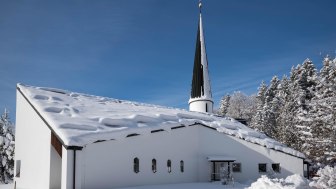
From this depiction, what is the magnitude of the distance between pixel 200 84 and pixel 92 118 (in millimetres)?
17807

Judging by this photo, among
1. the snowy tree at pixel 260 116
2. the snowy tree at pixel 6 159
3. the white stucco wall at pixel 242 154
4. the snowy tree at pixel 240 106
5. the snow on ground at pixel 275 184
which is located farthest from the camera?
the snowy tree at pixel 240 106

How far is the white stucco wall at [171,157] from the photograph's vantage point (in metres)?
14.9

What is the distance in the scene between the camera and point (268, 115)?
1874 inches

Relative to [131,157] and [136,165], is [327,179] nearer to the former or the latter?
[131,157]

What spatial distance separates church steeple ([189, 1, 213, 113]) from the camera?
105ft

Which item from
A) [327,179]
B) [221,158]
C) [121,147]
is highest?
[121,147]

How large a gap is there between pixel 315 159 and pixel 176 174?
15031 millimetres

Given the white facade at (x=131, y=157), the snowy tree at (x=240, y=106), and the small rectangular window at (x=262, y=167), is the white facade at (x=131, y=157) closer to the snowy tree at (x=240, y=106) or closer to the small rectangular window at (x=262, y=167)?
the small rectangular window at (x=262, y=167)

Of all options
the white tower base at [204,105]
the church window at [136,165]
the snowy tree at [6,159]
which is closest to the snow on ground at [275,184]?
the church window at [136,165]

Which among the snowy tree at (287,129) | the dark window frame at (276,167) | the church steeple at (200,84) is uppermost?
the church steeple at (200,84)

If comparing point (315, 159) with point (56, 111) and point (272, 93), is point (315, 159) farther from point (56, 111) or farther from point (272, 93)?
point (272, 93)

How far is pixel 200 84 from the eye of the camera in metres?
32.5

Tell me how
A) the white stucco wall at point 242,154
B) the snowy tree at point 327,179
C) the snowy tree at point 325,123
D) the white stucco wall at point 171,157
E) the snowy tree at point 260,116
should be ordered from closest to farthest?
1. the snowy tree at point 327,179
2. the white stucco wall at point 171,157
3. the white stucco wall at point 242,154
4. the snowy tree at point 325,123
5. the snowy tree at point 260,116

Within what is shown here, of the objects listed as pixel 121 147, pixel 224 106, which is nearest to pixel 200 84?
pixel 121 147
